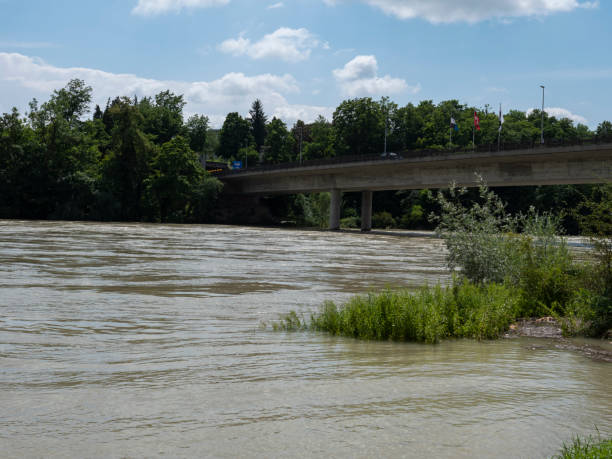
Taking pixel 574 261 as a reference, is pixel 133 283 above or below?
below

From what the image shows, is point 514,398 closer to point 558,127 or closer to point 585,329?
point 585,329

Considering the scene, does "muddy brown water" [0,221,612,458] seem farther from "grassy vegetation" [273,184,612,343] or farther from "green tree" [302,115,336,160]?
"green tree" [302,115,336,160]

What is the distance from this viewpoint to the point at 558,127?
108m

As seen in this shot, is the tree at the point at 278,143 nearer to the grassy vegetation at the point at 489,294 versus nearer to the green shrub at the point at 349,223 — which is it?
the green shrub at the point at 349,223

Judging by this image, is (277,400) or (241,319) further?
(241,319)

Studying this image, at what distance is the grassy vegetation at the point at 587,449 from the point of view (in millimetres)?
4446

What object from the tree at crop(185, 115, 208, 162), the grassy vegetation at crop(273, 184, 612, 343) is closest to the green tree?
the tree at crop(185, 115, 208, 162)

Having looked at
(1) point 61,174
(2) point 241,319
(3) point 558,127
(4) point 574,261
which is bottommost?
(2) point 241,319

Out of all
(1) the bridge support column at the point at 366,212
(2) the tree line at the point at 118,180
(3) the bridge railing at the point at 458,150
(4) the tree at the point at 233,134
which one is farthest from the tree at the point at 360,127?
(4) the tree at the point at 233,134

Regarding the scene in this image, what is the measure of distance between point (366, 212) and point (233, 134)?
104 meters

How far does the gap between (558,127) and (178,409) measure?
113 meters

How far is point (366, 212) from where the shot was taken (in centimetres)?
7888

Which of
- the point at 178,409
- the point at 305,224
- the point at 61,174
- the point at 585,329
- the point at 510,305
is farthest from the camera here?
the point at 305,224

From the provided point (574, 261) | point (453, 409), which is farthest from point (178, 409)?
point (574, 261)
